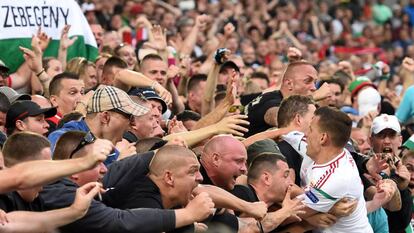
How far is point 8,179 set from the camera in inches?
253

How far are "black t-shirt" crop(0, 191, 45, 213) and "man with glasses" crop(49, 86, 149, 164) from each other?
1.79 meters

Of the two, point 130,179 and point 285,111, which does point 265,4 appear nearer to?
point 285,111

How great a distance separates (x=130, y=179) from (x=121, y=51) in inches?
227

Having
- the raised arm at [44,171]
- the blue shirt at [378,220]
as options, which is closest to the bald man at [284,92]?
the blue shirt at [378,220]

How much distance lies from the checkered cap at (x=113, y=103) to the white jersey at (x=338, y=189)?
1.35 metres

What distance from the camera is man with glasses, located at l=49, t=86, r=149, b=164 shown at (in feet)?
28.7

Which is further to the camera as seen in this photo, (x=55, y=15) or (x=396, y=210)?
(x=55, y=15)

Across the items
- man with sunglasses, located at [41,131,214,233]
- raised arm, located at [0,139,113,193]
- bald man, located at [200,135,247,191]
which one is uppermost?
raised arm, located at [0,139,113,193]

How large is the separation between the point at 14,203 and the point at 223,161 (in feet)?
6.38

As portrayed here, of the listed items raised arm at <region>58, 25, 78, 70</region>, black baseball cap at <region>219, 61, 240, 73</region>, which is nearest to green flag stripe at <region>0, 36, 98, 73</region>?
raised arm at <region>58, 25, 78, 70</region>

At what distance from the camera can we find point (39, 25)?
42.4 ft

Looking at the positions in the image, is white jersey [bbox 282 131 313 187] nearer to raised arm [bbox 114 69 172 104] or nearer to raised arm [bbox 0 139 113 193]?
raised arm [bbox 114 69 172 104]

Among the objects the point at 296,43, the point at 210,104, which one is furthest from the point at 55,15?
the point at 296,43

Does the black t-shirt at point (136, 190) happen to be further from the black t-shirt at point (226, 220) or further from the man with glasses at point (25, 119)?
the man with glasses at point (25, 119)
